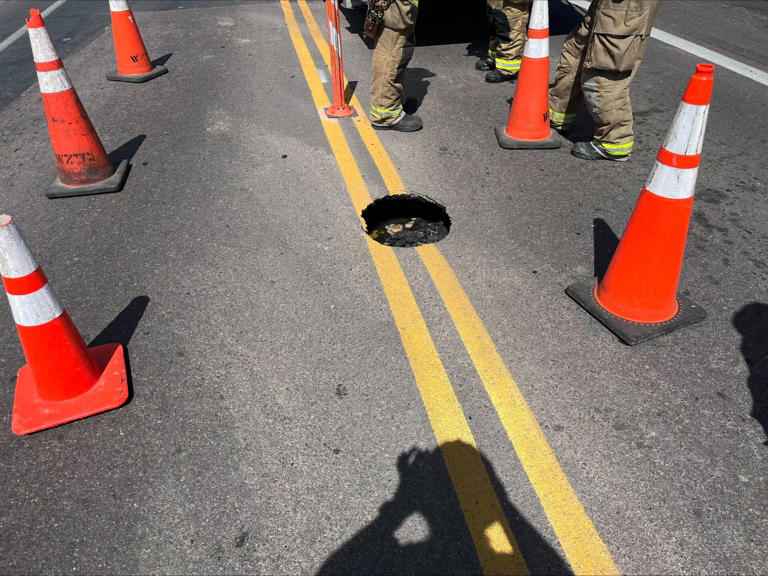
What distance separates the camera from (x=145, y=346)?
114 inches

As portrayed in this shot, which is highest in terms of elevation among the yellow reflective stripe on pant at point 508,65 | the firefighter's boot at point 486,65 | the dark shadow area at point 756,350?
the yellow reflective stripe on pant at point 508,65

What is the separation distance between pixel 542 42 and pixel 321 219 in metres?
2.43

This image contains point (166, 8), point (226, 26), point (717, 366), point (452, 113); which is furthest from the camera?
point (166, 8)

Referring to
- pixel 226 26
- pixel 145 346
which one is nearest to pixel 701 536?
pixel 145 346

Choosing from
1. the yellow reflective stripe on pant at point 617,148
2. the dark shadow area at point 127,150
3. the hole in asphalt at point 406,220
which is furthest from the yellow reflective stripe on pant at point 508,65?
the dark shadow area at point 127,150

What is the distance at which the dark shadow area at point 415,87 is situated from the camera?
18.1 ft

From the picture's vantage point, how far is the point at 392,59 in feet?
15.5

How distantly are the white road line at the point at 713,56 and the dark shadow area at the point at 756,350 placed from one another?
173 inches

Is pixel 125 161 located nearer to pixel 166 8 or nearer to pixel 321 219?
pixel 321 219

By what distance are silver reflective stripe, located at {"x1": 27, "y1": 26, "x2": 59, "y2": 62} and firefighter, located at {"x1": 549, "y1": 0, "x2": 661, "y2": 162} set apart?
4.02 metres

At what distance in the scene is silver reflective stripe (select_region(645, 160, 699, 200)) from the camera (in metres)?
2.64

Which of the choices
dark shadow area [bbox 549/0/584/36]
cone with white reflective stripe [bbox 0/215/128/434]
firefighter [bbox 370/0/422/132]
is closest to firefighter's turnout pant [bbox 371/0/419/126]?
firefighter [bbox 370/0/422/132]

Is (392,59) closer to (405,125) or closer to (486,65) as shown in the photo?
(405,125)

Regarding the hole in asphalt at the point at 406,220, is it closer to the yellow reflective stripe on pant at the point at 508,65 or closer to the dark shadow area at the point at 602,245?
the dark shadow area at the point at 602,245
